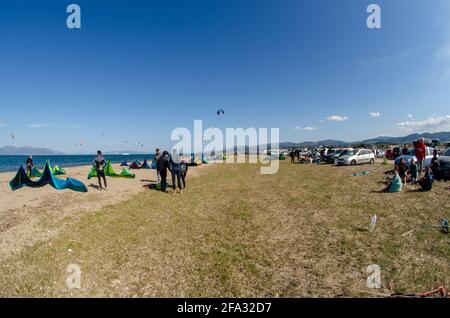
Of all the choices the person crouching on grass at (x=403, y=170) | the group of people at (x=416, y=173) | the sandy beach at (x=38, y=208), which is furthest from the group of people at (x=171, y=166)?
the person crouching on grass at (x=403, y=170)

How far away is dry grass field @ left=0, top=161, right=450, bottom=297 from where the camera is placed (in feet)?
→ 15.1

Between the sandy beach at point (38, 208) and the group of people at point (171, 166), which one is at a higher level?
the group of people at point (171, 166)

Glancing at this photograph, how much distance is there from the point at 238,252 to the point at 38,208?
9.48m

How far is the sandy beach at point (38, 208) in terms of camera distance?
686cm

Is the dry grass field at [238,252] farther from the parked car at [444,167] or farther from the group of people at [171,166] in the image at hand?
the parked car at [444,167]

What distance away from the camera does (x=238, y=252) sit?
616 cm

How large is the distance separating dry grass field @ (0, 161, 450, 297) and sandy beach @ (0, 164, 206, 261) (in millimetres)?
432

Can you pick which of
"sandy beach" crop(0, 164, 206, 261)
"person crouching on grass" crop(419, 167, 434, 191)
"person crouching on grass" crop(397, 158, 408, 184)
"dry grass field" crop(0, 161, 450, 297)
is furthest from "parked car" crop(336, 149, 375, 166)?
"sandy beach" crop(0, 164, 206, 261)

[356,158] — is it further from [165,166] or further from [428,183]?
[165,166]

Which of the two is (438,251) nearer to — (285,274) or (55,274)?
(285,274)

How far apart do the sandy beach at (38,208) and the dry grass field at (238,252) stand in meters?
0.43

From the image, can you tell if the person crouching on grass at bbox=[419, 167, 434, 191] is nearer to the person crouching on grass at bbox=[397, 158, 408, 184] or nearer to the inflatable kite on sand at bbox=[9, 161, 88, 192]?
the person crouching on grass at bbox=[397, 158, 408, 184]

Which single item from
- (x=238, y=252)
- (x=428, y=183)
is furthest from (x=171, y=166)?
(x=428, y=183)
